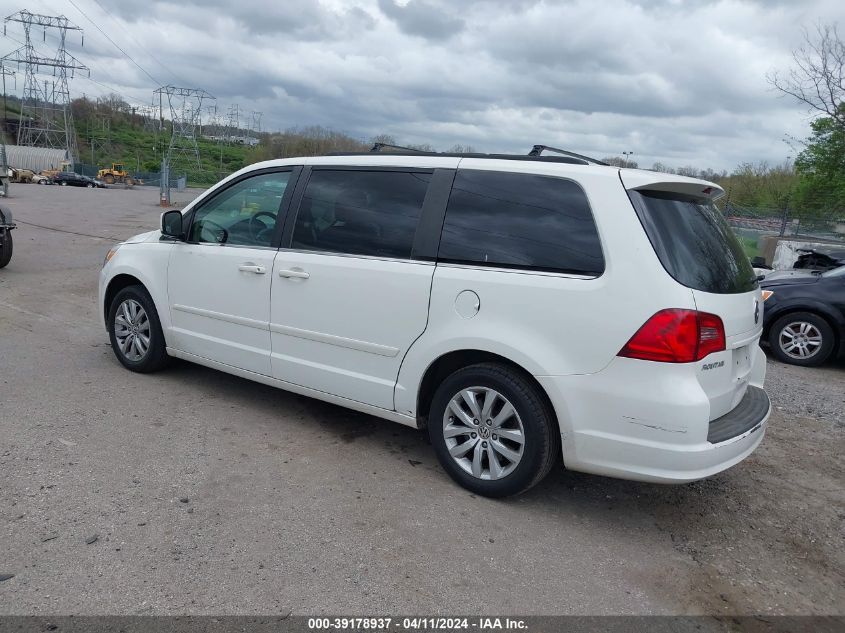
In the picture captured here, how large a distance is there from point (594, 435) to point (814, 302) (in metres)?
5.71

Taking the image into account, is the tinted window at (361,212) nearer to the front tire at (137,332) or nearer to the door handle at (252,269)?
the door handle at (252,269)

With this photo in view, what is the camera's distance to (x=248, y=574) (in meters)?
2.91

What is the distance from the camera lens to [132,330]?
554 centimetres

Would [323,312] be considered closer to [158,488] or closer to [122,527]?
[158,488]

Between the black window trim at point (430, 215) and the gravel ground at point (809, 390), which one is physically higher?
the black window trim at point (430, 215)

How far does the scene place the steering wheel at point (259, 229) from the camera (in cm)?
469

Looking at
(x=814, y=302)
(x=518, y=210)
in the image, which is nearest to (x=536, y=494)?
(x=518, y=210)

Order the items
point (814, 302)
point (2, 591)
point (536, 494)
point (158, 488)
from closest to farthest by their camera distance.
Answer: point (2, 591), point (158, 488), point (536, 494), point (814, 302)

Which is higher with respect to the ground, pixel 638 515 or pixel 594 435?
pixel 594 435

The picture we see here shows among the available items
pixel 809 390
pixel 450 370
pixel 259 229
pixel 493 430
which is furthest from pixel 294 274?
pixel 809 390

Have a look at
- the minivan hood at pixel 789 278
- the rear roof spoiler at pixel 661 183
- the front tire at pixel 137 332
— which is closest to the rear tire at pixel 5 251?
the front tire at pixel 137 332

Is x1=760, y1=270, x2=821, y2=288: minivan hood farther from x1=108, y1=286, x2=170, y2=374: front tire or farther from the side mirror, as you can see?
x1=108, y1=286, x2=170, y2=374: front tire

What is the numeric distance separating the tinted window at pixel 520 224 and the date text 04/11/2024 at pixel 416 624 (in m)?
1.70

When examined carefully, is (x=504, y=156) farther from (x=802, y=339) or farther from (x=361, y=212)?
(x=802, y=339)
